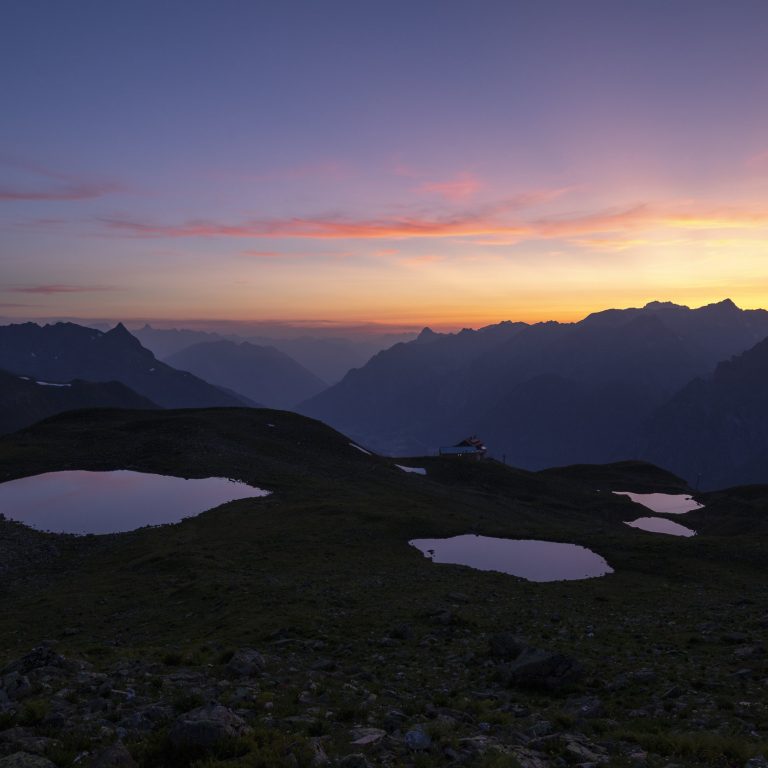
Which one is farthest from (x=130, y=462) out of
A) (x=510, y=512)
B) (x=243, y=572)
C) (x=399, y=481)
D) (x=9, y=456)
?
(x=510, y=512)

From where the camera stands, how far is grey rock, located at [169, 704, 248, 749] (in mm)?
11859

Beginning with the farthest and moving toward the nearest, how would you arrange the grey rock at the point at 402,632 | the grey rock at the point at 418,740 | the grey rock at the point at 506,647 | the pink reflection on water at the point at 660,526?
the pink reflection on water at the point at 660,526, the grey rock at the point at 402,632, the grey rock at the point at 506,647, the grey rock at the point at 418,740

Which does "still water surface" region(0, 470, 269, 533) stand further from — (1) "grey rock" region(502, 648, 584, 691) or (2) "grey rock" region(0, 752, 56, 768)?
(2) "grey rock" region(0, 752, 56, 768)

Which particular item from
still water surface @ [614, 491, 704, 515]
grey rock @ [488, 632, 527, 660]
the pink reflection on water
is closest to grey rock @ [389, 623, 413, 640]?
grey rock @ [488, 632, 527, 660]

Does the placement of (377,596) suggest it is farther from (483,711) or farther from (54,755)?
(54,755)

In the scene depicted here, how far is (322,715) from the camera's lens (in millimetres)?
14812

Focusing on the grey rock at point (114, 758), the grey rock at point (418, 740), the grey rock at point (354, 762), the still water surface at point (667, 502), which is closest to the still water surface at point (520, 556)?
the grey rock at point (418, 740)

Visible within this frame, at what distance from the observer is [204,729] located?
12055 mm

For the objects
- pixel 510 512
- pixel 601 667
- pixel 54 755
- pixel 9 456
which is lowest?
pixel 510 512

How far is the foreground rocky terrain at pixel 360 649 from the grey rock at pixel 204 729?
0.13 ft

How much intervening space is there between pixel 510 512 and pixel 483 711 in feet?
233

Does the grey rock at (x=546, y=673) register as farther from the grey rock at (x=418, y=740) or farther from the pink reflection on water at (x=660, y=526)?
the pink reflection on water at (x=660, y=526)

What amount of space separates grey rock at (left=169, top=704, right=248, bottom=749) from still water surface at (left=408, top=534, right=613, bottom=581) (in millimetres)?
32026

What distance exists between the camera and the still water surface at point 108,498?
54344mm
